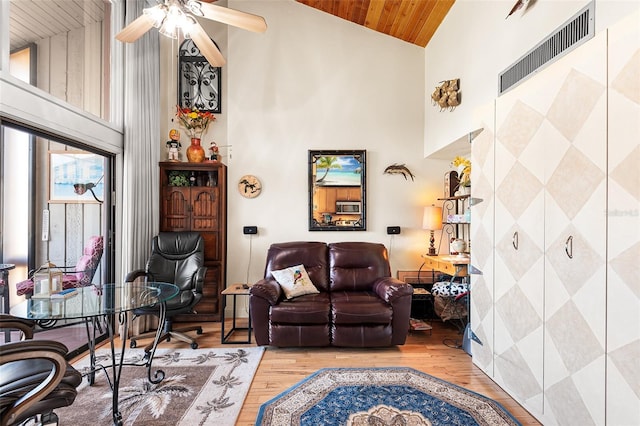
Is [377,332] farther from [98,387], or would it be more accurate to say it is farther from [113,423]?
[98,387]

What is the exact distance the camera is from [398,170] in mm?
3879

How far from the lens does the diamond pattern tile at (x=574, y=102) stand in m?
1.49

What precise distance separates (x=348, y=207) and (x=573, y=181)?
2459 millimetres

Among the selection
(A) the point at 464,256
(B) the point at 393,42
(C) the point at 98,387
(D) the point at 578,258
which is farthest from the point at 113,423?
(B) the point at 393,42

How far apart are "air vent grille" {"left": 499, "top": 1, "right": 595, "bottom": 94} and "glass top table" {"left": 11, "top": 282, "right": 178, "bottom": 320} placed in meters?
2.88

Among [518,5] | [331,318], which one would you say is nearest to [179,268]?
[331,318]

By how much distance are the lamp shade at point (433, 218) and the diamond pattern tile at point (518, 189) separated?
138 centimetres

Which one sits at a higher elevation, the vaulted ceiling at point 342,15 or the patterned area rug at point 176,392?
the vaulted ceiling at point 342,15

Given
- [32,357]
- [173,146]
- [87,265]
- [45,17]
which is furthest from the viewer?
[173,146]

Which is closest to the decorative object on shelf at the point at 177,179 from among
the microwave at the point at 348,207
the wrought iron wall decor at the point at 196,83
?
the wrought iron wall decor at the point at 196,83

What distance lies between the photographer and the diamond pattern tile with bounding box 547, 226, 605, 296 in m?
1.51

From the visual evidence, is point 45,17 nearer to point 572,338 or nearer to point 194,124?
point 194,124

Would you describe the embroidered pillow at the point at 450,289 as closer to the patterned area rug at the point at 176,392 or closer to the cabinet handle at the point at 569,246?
the cabinet handle at the point at 569,246

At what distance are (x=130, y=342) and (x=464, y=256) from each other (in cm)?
364
